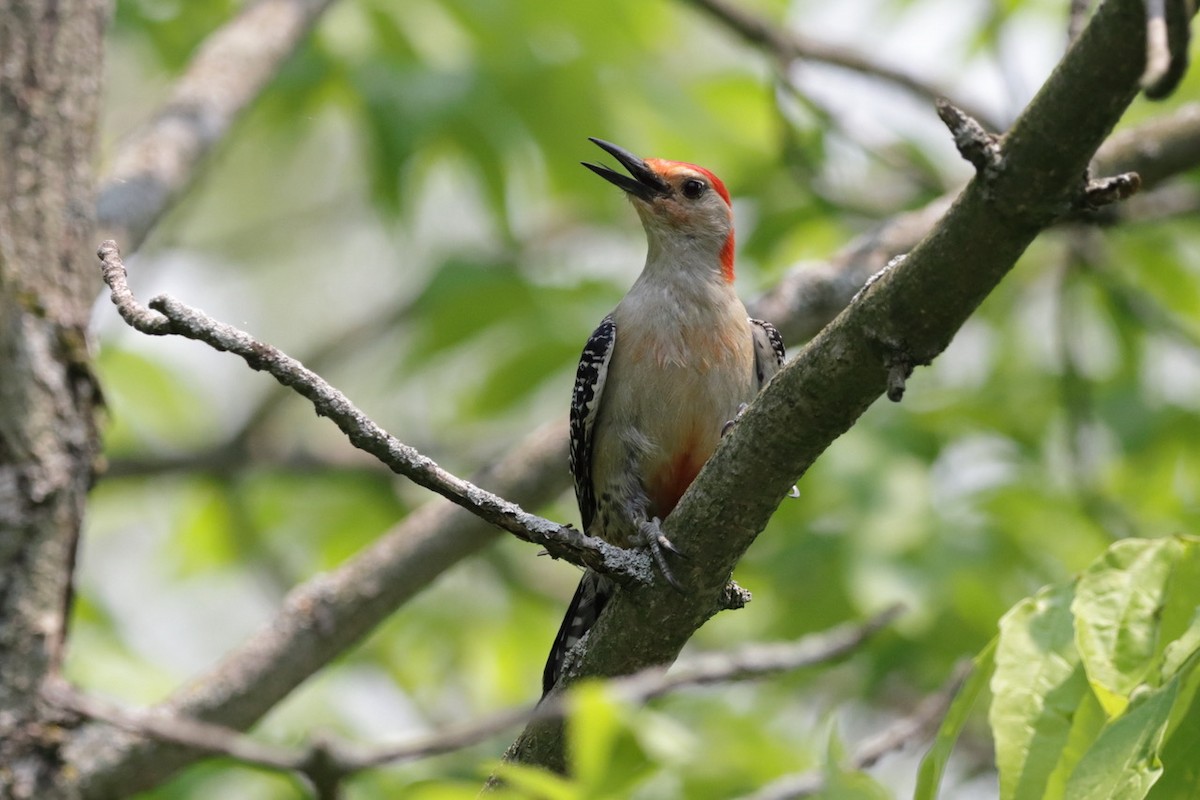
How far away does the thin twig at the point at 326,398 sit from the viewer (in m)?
3.17

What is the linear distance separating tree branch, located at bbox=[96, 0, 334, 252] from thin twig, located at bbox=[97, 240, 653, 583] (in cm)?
236

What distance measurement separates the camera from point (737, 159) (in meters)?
8.11

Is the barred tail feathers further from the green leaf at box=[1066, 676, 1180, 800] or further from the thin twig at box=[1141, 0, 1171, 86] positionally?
the thin twig at box=[1141, 0, 1171, 86]

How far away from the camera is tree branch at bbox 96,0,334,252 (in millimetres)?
5582

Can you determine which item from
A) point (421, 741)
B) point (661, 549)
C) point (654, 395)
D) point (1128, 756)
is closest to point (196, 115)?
point (654, 395)

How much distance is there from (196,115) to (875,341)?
408 cm

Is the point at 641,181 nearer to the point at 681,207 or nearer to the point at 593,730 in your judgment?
the point at 681,207

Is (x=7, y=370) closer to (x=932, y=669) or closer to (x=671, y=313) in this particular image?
(x=671, y=313)

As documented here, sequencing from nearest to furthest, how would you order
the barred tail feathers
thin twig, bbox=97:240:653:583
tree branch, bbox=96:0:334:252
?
thin twig, bbox=97:240:653:583 → the barred tail feathers → tree branch, bbox=96:0:334:252

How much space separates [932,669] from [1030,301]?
171 inches

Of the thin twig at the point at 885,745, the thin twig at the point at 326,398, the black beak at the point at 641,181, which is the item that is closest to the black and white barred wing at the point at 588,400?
the black beak at the point at 641,181

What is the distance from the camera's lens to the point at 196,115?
6039 mm

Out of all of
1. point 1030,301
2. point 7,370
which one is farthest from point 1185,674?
point 1030,301

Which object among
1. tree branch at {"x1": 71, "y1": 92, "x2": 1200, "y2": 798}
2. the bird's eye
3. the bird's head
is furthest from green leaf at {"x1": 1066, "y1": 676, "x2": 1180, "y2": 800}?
the bird's eye
